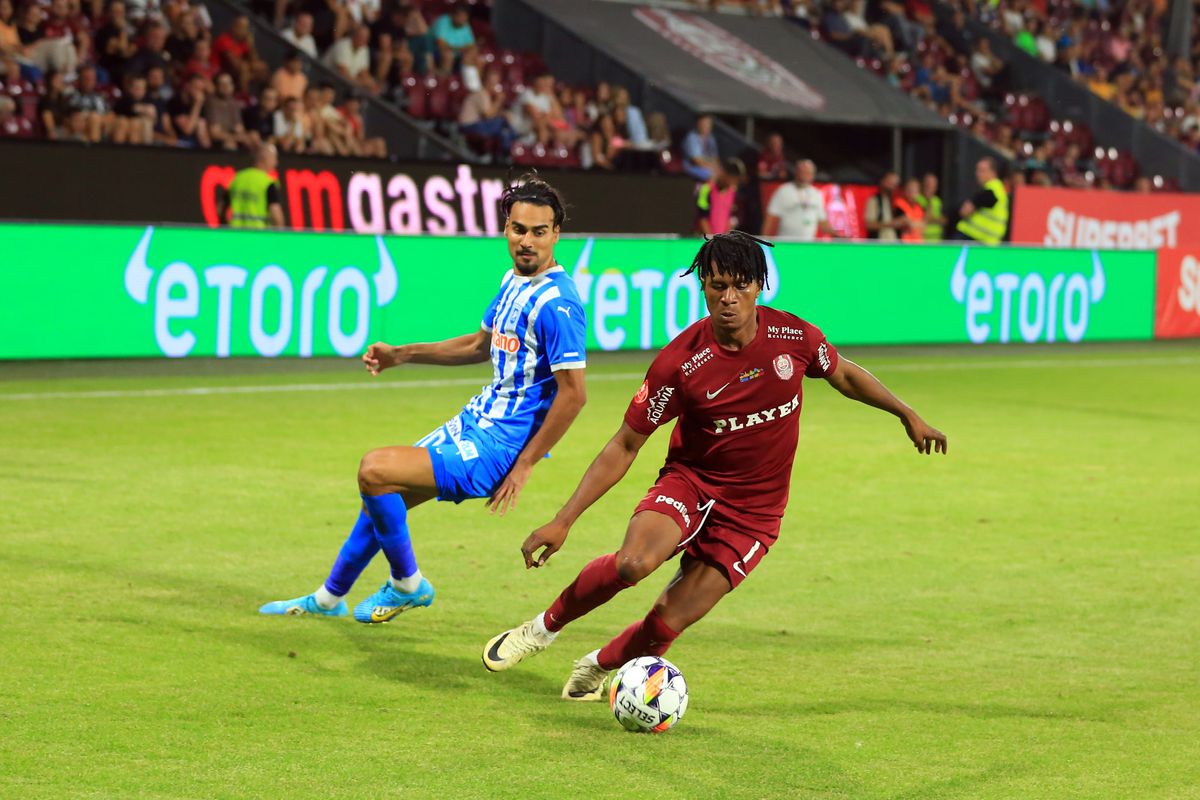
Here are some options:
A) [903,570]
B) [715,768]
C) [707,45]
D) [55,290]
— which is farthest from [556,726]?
[707,45]

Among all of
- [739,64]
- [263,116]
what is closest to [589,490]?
[263,116]

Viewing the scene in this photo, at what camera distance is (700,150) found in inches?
999

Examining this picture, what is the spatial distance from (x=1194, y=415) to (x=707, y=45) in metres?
16.8

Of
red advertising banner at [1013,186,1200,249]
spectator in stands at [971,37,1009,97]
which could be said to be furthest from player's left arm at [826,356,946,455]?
spectator in stands at [971,37,1009,97]

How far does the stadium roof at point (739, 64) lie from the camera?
2908 centimetres

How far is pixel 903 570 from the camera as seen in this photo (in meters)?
8.57

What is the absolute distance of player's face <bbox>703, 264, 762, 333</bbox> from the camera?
5676 millimetres

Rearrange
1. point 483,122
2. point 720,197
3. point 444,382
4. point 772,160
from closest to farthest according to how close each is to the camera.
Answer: point 444,382
point 720,197
point 483,122
point 772,160

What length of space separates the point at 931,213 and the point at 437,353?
2129 centimetres

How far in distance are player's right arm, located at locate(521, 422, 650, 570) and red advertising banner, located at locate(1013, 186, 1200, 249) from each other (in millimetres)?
22337

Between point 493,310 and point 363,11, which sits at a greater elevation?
point 363,11

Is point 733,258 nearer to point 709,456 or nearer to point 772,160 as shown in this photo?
point 709,456

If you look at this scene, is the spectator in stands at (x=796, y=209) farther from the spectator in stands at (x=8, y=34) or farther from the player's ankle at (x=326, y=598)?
the player's ankle at (x=326, y=598)

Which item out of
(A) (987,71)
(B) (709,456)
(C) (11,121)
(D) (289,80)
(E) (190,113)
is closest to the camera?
(B) (709,456)
